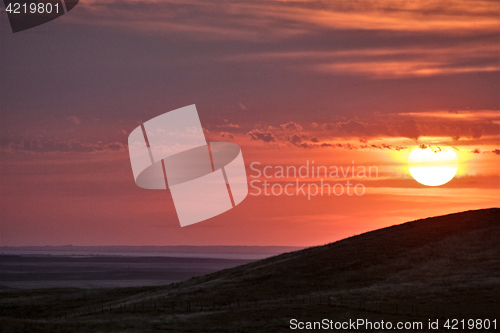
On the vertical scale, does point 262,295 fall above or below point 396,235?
below

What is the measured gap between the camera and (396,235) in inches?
3652

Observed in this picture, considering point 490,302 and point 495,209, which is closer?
point 490,302

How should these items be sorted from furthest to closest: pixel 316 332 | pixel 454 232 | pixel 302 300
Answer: pixel 454 232
pixel 302 300
pixel 316 332

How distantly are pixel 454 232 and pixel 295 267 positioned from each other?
2589 centimetres

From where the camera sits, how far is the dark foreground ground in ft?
158

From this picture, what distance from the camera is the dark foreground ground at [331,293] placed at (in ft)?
158

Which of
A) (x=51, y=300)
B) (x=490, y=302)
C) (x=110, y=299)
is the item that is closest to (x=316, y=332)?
(x=490, y=302)

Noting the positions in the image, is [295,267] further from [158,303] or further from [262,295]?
[158,303]

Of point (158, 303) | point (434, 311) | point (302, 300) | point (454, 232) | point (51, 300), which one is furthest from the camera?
point (454, 232)

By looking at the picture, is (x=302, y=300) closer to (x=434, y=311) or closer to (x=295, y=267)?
(x=434, y=311)

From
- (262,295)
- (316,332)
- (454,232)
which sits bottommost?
(316,332)

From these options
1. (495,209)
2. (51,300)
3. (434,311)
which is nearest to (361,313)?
(434,311)

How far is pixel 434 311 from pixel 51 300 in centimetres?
5528

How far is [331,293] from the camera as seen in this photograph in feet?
200
